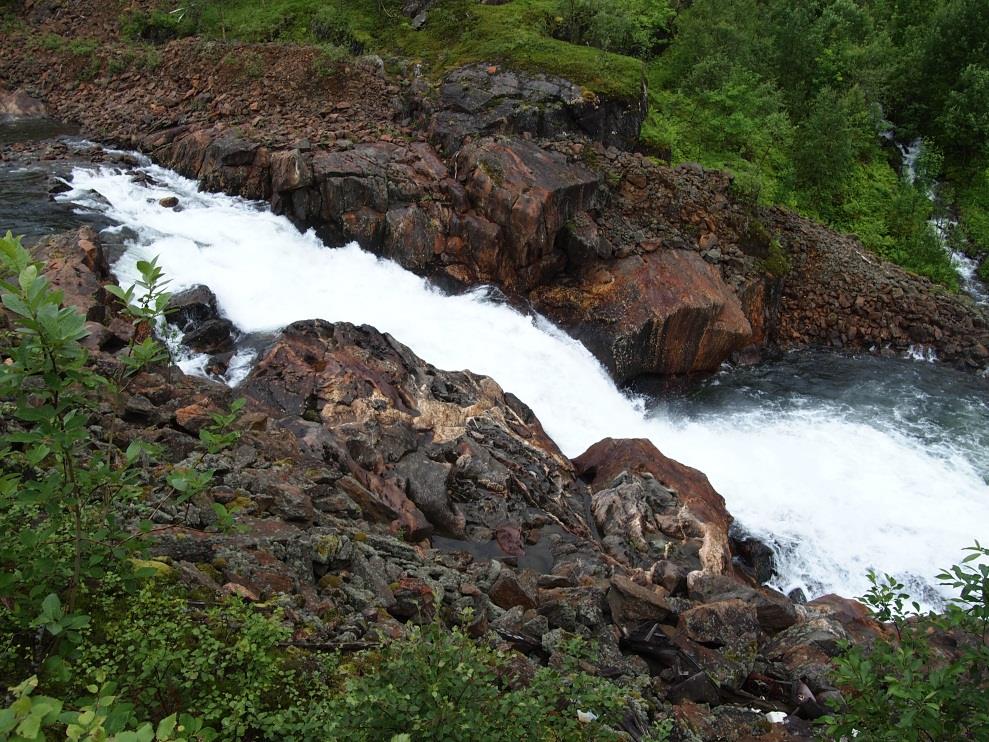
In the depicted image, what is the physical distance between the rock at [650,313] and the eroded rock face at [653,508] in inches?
171

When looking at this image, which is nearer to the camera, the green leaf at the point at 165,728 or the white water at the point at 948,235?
the green leaf at the point at 165,728

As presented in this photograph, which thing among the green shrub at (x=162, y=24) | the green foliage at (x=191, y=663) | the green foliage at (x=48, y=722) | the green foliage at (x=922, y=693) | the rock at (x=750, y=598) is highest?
the green foliage at (x=48, y=722)

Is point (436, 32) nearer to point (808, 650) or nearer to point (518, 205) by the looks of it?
point (518, 205)

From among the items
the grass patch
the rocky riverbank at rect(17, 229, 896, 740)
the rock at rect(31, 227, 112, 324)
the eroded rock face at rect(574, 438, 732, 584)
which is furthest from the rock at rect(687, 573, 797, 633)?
the grass patch

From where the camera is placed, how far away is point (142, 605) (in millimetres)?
4102

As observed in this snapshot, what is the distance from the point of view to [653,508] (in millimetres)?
11828

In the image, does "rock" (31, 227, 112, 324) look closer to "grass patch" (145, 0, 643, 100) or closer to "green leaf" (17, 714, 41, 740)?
"green leaf" (17, 714, 41, 740)

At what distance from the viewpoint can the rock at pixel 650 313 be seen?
17.2 m

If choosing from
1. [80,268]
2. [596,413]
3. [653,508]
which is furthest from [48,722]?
[596,413]

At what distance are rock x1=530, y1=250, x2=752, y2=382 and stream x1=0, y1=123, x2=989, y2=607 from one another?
0.53m

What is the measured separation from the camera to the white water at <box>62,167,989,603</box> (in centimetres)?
1314

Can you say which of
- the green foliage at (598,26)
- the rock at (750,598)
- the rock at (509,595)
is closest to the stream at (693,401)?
the rock at (750,598)

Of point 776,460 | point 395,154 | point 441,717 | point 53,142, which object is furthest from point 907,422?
point 53,142

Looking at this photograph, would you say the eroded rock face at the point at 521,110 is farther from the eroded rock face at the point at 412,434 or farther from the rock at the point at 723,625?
the rock at the point at 723,625
